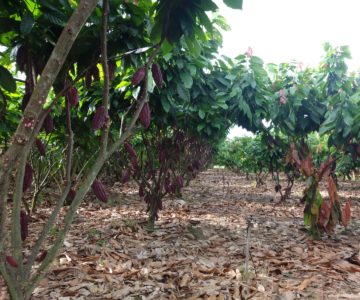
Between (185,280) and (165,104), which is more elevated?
(165,104)

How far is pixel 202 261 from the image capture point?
2.61 metres

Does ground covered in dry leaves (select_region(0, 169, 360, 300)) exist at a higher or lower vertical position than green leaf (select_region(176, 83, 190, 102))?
lower

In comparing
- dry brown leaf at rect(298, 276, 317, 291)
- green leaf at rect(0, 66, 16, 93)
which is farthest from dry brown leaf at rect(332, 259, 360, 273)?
green leaf at rect(0, 66, 16, 93)

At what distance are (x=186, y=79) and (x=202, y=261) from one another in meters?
1.30

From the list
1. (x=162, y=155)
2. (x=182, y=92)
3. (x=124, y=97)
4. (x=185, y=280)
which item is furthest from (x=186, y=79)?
(x=185, y=280)

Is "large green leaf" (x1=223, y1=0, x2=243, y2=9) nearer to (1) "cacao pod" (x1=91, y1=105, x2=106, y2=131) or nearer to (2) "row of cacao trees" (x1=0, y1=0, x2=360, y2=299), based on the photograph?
(2) "row of cacao trees" (x1=0, y1=0, x2=360, y2=299)

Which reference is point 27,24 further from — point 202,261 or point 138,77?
point 202,261

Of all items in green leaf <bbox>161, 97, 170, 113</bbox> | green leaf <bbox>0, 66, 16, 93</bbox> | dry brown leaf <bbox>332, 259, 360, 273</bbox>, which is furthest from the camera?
green leaf <bbox>161, 97, 170, 113</bbox>

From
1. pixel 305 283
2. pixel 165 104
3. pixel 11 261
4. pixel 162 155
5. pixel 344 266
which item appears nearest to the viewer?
pixel 11 261

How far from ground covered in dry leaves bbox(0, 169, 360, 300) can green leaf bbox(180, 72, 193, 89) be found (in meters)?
1.01

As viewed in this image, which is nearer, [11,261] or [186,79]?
[11,261]

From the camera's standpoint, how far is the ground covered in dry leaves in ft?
6.73

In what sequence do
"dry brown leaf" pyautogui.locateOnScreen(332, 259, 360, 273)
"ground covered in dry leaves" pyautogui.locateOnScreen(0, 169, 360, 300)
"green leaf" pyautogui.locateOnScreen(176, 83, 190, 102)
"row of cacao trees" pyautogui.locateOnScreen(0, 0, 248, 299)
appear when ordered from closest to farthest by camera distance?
"row of cacao trees" pyautogui.locateOnScreen(0, 0, 248, 299)
"ground covered in dry leaves" pyautogui.locateOnScreen(0, 169, 360, 300)
"dry brown leaf" pyautogui.locateOnScreen(332, 259, 360, 273)
"green leaf" pyautogui.locateOnScreen(176, 83, 190, 102)

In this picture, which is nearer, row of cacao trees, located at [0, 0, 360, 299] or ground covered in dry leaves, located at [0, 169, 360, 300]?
row of cacao trees, located at [0, 0, 360, 299]
